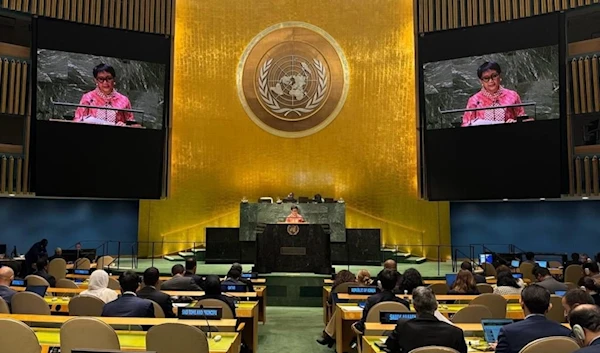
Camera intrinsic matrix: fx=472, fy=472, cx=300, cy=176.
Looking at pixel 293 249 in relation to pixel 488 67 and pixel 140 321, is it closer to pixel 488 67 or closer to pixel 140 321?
pixel 140 321

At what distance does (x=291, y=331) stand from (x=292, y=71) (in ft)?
30.9

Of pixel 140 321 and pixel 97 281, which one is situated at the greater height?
pixel 97 281

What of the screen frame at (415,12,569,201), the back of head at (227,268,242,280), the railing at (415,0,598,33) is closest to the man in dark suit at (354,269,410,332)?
the back of head at (227,268,242,280)

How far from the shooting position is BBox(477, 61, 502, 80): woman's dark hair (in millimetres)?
12812

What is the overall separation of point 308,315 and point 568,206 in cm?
920

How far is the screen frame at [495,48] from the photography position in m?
12.0

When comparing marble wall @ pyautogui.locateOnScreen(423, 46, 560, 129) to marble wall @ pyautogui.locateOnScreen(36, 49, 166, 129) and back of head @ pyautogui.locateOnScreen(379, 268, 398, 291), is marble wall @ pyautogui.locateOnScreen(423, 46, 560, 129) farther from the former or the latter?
back of head @ pyautogui.locateOnScreen(379, 268, 398, 291)

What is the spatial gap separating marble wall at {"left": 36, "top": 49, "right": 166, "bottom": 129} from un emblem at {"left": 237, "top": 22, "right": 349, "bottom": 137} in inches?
103

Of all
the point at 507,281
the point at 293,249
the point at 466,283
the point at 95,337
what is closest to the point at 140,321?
the point at 95,337

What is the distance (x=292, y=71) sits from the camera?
48.3 feet

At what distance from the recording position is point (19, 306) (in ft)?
14.7

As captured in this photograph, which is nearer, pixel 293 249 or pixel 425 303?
pixel 425 303

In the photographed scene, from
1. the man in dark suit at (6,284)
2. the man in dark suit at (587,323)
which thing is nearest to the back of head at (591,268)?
the man in dark suit at (587,323)

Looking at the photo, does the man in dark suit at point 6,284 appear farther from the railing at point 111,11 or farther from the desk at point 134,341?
the railing at point 111,11
